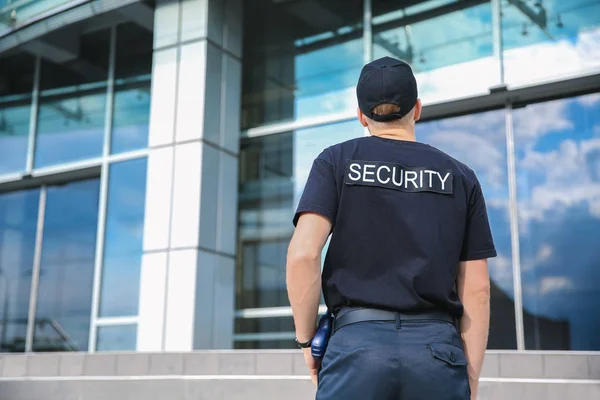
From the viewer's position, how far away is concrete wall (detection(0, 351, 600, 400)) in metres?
6.17

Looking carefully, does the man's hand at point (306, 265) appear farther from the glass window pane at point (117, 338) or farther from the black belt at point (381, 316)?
the glass window pane at point (117, 338)

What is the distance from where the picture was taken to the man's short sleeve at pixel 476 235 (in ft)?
7.57

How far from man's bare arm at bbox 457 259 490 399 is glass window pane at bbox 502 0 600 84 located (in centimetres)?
642

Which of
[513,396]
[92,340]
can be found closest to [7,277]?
[92,340]

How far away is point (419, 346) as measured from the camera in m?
2.03

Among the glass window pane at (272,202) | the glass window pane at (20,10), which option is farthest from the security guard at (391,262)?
the glass window pane at (20,10)

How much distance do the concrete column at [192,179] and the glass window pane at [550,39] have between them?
3585 millimetres

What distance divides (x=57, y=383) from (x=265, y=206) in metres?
3.25

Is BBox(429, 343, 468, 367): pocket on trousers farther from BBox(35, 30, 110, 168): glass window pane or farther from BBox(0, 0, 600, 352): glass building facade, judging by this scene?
BBox(35, 30, 110, 168): glass window pane

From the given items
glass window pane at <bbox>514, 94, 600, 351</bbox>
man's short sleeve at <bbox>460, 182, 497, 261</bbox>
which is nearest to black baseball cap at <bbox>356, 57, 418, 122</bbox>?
man's short sleeve at <bbox>460, 182, 497, 261</bbox>

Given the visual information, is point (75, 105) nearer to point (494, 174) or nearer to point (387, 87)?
point (494, 174)

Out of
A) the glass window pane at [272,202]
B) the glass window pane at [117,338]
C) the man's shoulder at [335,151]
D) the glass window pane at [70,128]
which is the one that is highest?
the glass window pane at [70,128]

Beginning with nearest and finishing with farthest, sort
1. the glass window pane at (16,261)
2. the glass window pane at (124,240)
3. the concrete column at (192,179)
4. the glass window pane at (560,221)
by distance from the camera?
the glass window pane at (560,221)
the concrete column at (192,179)
the glass window pane at (124,240)
the glass window pane at (16,261)

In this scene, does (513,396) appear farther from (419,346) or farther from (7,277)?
(7,277)
